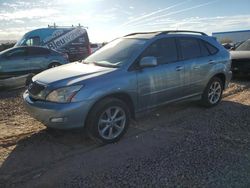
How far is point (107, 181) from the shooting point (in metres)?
4.15

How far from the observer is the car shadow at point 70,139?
4.67 meters

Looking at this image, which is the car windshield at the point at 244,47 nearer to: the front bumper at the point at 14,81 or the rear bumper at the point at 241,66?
the rear bumper at the point at 241,66

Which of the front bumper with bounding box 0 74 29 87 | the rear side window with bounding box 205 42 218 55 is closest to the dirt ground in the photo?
the rear side window with bounding box 205 42 218 55

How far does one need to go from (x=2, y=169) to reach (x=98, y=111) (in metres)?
1.60

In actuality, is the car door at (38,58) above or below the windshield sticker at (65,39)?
below

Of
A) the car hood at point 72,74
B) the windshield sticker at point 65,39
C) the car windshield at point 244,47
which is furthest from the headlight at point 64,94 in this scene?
the windshield sticker at point 65,39

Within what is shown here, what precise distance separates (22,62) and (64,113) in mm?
8561

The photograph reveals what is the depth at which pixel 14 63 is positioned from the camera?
12.6 meters

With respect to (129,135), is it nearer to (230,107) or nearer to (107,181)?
(107,181)

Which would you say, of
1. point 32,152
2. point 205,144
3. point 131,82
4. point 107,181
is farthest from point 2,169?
point 205,144

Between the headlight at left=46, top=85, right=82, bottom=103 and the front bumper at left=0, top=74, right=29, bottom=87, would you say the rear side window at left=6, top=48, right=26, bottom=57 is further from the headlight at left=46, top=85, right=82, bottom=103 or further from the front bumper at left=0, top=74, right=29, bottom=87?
the headlight at left=46, top=85, right=82, bottom=103

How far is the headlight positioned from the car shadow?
826mm

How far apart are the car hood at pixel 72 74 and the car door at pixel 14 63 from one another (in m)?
7.04

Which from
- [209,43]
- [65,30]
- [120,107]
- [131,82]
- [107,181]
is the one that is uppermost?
[65,30]
